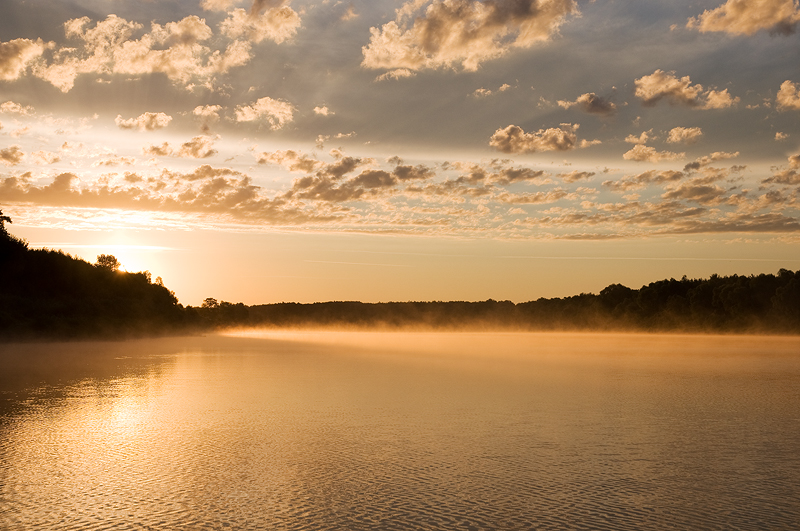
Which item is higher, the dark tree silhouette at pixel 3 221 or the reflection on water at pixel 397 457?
the dark tree silhouette at pixel 3 221

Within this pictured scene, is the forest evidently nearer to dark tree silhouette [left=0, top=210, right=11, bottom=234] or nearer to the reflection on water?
dark tree silhouette [left=0, top=210, right=11, bottom=234]

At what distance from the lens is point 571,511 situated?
34.1 feet

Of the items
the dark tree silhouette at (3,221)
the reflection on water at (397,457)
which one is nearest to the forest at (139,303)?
the dark tree silhouette at (3,221)

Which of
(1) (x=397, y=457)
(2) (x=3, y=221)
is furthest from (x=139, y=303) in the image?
(1) (x=397, y=457)

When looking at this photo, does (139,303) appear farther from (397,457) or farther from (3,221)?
(397,457)

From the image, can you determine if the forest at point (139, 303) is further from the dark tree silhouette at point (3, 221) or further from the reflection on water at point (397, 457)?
the reflection on water at point (397, 457)

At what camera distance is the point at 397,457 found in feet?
46.8

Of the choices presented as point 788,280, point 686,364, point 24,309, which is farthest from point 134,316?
point 788,280

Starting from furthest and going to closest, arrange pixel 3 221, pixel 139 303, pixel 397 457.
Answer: pixel 139 303 < pixel 3 221 < pixel 397 457

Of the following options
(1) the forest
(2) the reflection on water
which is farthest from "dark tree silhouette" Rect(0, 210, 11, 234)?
(2) the reflection on water

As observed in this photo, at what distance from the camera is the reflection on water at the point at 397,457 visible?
1021 centimetres

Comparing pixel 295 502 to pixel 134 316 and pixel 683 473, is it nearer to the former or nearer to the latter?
pixel 683 473

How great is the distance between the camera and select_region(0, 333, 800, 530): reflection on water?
1021 centimetres

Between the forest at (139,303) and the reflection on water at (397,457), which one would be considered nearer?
the reflection on water at (397,457)
